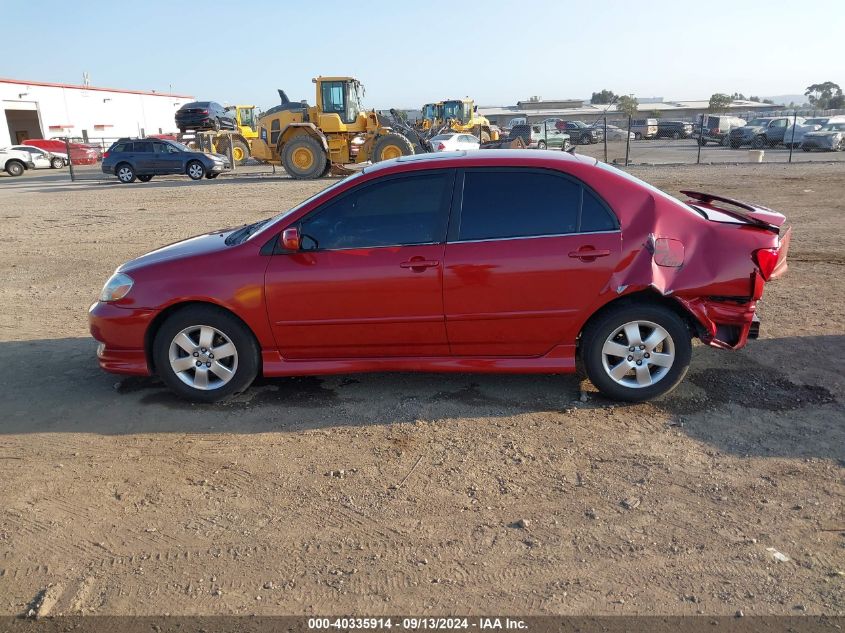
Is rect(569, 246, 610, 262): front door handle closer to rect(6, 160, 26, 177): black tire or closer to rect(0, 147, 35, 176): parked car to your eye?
rect(0, 147, 35, 176): parked car

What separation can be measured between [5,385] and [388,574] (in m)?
3.89

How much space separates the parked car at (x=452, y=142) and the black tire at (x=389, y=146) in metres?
1.94

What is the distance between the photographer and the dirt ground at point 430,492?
109 inches

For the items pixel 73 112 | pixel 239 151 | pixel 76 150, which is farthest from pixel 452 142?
pixel 73 112

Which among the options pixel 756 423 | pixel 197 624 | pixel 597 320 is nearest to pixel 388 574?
pixel 197 624

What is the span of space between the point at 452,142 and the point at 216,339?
22.7 m

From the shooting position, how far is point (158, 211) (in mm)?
15562

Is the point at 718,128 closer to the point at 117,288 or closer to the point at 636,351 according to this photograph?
the point at 636,351

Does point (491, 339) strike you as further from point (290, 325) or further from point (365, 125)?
point (365, 125)

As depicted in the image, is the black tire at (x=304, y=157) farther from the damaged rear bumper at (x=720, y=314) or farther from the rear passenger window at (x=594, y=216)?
the damaged rear bumper at (x=720, y=314)

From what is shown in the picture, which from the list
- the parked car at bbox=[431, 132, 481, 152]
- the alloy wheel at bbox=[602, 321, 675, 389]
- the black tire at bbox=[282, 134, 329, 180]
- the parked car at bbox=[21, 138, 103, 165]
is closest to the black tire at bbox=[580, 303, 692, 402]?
the alloy wheel at bbox=[602, 321, 675, 389]

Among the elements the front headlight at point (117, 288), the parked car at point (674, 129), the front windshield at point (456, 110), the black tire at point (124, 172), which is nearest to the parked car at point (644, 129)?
the parked car at point (674, 129)

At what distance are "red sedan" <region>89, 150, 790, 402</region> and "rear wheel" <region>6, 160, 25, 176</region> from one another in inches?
1287

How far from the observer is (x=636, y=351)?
173 inches
